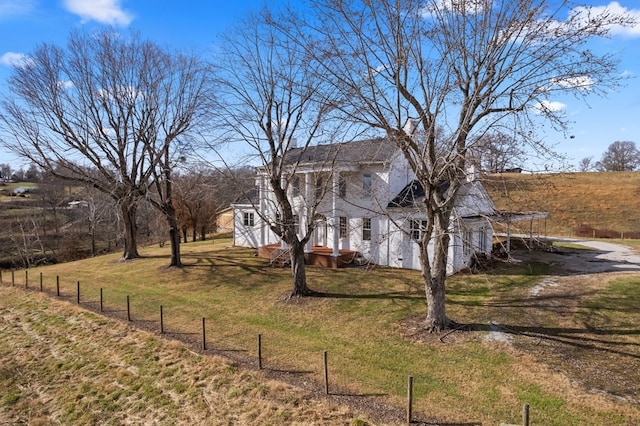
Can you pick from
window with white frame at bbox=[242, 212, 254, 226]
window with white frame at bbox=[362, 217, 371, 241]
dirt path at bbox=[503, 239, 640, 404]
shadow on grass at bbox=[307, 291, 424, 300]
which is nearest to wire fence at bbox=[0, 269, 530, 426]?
dirt path at bbox=[503, 239, 640, 404]

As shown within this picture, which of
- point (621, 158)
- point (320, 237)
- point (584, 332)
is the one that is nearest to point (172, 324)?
point (320, 237)

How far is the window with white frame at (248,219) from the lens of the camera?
97.0 ft

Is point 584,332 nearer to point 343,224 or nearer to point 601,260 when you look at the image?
point 601,260

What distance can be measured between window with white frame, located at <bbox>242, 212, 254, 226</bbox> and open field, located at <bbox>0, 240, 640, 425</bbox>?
10405mm

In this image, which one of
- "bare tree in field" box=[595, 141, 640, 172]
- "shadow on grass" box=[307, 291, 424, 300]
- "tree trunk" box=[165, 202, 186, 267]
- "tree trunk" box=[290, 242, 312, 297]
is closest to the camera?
"shadow on grass" box=[307, 291, 424, 300]

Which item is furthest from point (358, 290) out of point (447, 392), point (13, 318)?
point (13, 318)

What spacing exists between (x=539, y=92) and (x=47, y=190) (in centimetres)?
5902

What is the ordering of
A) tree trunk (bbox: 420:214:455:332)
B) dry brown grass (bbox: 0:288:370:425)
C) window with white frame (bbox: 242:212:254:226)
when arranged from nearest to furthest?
dry brown grass (bbox: 0:288:370:425) < tree trunk (bbox: 420:214:455:332) < window with white frame (bbox: 242:212:254:226)

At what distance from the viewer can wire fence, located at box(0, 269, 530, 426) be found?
8352 millimetres

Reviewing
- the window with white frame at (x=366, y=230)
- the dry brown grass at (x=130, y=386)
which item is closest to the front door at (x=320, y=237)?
the window with white frame at (x=366, y=230)

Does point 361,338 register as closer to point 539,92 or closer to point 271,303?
point 271,303

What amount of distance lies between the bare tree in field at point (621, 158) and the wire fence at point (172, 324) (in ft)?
296

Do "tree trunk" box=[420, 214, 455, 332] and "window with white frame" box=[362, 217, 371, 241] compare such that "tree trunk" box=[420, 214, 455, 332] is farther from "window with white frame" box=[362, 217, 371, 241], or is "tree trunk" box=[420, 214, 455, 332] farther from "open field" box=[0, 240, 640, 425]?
"window with white frame" box=[362, 217, 371, 241]

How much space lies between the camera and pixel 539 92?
30.0ft
